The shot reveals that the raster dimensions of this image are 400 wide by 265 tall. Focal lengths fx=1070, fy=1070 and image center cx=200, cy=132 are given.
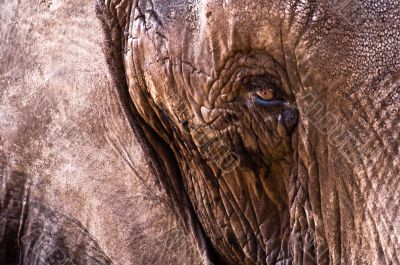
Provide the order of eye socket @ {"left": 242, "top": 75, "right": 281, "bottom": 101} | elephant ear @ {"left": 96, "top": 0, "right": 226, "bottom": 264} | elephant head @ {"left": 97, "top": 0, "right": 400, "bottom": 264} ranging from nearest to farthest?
1. elephant head @ {"left": 97, "top": 0, "right": 400, "bottom": 264}
2. eye socket @ {"left": 242, "top": 75, "right": 281, "bottom": 101}
3. elephant ear @ {"left": 96, "top": 0, "right": 226, "bottom": 264}

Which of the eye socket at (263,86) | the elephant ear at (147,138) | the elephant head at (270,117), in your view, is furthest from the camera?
the elephant ear at (147,138)

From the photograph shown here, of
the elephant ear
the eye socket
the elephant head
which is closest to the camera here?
the elephant head

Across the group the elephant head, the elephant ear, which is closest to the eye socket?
the elephant head

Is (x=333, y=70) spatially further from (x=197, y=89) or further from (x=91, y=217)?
(x=91, y=217)

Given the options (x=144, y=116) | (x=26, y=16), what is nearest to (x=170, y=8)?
(x=144, y=116)

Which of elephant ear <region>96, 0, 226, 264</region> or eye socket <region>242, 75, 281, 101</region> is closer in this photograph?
eye socket <region>242, 75, 281, 101</region>

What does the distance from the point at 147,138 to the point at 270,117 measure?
1.09 feet

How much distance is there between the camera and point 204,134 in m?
1.89

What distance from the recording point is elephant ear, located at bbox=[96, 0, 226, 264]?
2.02m

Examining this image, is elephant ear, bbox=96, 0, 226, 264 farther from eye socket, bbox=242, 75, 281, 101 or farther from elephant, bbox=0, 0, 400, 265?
eye socket, bbox=242, 75, 281, 101

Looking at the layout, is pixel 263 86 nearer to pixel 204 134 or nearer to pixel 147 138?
pixel 204 134

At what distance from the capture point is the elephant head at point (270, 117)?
1.64m

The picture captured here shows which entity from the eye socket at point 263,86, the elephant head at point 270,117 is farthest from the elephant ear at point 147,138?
the eye socket at point 263,86

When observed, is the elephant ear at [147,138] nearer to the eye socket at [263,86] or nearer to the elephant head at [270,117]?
the elephant head at [270,117]
